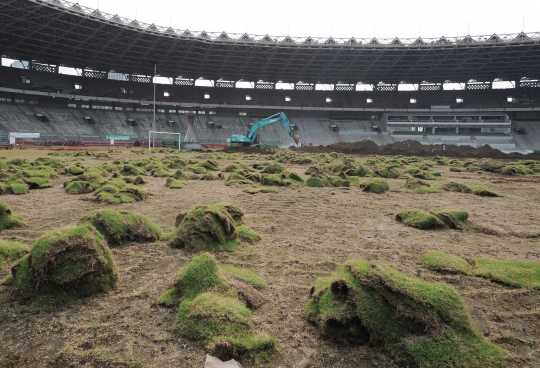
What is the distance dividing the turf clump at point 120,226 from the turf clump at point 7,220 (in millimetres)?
1854

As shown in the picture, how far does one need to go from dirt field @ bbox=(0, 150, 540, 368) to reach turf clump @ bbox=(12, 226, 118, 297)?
169 mm

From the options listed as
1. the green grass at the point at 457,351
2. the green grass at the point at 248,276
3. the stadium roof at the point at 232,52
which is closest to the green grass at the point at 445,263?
the green grass at the point at 457,351

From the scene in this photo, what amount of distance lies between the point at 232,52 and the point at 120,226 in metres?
51.7

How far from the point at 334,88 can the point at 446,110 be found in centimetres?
2138

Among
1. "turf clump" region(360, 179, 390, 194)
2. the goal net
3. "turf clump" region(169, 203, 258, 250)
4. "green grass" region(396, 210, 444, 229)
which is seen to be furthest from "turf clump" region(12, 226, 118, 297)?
the goal net

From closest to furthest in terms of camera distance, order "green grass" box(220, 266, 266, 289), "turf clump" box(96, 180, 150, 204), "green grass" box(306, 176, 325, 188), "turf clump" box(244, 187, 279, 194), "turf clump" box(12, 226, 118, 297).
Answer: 1. "turf clump" box(12, 226, 118, 297)
2. "green grass" box(220, 266, 266, 289)
3. "turf clump" box(96, 180, 150, 204)
4. "turf clump" box(244, 187, 279, 194)
5. "green grass" box(306, 176, 325, 188)

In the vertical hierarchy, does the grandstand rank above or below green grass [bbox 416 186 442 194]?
above

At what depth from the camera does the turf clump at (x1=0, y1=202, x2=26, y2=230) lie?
6.65m

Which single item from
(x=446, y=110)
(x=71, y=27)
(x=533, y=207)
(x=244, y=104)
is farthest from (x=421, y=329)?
(x=446, y=110)

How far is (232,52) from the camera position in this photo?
53125mm

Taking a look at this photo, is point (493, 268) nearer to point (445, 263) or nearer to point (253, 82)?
point (445, 263)

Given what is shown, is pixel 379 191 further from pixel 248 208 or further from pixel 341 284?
pixel 341 284

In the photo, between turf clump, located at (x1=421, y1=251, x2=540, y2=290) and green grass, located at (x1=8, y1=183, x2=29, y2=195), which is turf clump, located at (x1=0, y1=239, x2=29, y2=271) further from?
green grass, located at (x1=8, y1=183, x2=29, y2=195)

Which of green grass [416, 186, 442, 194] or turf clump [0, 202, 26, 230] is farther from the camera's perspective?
green grass [416, 186, 442, 194]
